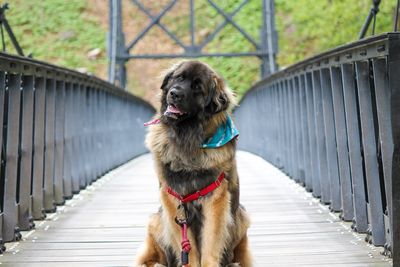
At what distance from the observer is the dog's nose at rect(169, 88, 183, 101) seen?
367cm

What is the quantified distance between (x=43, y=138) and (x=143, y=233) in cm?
133

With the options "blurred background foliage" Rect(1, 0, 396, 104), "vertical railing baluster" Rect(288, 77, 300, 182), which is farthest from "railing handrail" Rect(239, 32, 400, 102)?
"blurred background foliage" Rect(1, 0, 396, 104)

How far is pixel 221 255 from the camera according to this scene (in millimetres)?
3803

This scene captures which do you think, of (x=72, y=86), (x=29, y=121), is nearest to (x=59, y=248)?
(x=29, y=121)

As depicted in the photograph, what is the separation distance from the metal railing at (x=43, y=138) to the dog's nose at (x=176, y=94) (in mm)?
1386

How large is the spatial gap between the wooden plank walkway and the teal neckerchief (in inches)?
32.9

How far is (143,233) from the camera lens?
5191 mm

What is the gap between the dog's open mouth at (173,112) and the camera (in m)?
3.74

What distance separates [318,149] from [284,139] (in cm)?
304

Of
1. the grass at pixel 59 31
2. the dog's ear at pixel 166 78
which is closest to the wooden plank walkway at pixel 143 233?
the dog's ear at pixel 166 78

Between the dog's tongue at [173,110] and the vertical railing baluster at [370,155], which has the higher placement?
the dog's tongue at [173,110]

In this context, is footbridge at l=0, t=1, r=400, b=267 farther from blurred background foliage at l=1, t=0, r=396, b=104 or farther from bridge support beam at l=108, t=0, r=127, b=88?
blurred background foliage at l=1, t=0, r=396, b=104

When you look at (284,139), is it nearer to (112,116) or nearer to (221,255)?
(112,116)

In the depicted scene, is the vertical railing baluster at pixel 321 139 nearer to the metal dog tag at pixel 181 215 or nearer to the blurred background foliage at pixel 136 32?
the metal dog tag at pixel 181 215
